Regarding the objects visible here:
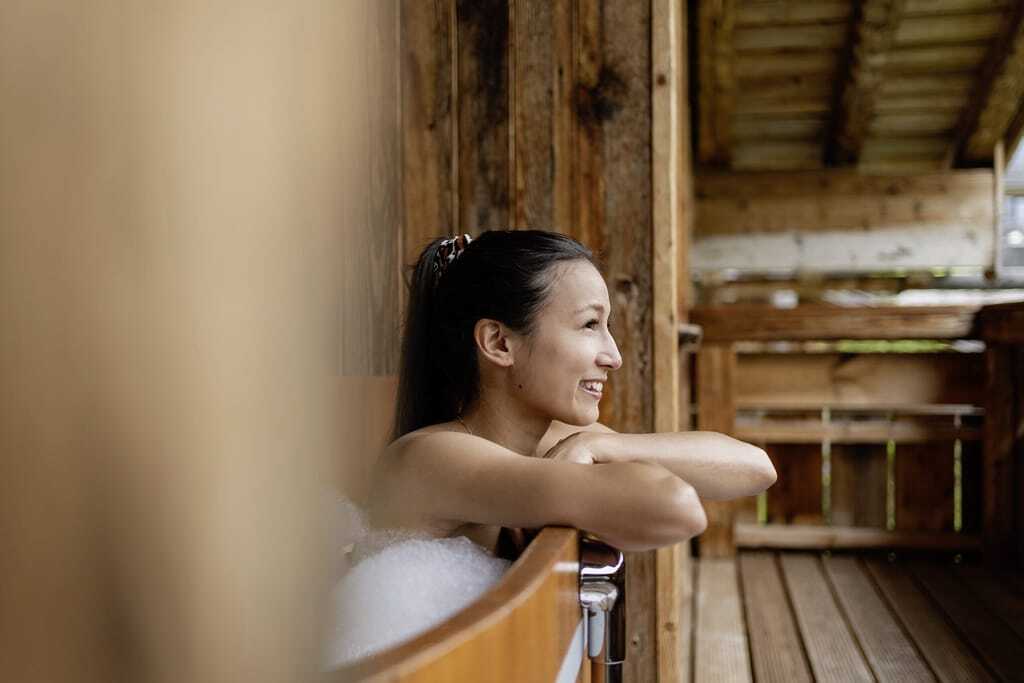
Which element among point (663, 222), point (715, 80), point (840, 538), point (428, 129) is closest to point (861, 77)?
point (715, 80)

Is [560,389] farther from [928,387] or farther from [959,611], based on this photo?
[928,387]

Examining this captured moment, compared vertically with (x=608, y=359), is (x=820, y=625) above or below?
below

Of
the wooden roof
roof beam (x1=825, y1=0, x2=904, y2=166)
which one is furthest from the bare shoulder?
roof beam (x1=825, y1=0, x2=904, y2=166)

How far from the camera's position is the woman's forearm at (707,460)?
1.21 metres

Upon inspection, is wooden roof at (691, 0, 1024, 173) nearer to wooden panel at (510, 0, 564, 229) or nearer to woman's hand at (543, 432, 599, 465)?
wooden panel at (510, 0, 564, 229)

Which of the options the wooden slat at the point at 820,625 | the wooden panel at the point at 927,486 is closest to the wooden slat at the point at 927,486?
the wooden panel at the point at 927,486

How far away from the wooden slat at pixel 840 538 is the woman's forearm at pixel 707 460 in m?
2.40

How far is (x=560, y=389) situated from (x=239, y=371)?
1035 mm

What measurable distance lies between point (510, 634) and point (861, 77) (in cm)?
422

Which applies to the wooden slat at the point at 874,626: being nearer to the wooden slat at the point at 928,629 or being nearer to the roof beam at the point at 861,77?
the wooden slat at the point at 928,629

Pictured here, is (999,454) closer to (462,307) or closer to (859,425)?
(859,425)

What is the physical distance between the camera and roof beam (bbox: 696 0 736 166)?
3.82m

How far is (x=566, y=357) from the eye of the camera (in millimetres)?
1180

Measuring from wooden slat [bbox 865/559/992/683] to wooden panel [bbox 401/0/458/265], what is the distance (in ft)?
5.22
